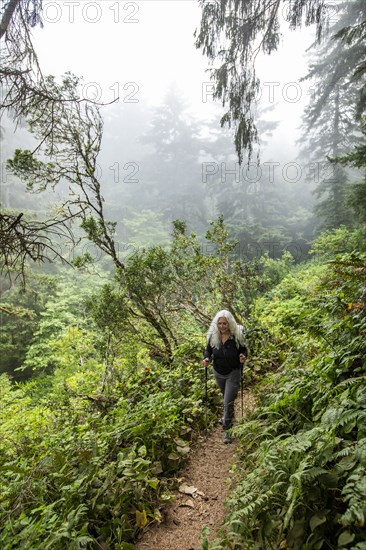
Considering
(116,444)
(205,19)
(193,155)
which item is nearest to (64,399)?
(116,444)

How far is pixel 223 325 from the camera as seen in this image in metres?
4.67

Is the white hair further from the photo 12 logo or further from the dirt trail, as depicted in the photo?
the photo 12 logo

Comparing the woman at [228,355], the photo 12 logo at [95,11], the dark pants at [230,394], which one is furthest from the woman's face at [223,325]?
the photo 12 logo at [95,11]

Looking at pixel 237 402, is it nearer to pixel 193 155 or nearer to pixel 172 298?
pixel 172 298

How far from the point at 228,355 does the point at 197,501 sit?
1847 mm

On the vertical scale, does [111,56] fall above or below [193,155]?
above

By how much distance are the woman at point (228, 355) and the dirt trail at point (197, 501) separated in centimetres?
49

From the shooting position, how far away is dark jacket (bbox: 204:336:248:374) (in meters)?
4.66

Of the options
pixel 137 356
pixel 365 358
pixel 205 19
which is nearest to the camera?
pixel 365 358

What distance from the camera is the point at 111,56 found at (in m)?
69.0

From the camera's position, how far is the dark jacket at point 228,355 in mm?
4656

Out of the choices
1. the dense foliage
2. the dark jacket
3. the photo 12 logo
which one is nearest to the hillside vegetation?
the dense foliage

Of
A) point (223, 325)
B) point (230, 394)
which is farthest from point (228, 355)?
point (230, 394)

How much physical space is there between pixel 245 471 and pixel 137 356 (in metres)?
4.54
